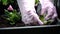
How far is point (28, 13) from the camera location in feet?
8.45

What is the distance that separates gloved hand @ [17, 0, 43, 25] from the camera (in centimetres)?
257

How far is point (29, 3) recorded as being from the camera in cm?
261

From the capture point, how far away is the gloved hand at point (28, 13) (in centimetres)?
257

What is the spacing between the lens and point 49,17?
2.63 m

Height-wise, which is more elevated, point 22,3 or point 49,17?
point 22,3

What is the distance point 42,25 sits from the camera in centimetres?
259

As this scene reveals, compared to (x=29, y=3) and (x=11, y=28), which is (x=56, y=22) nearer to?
(x=29, y=3)
